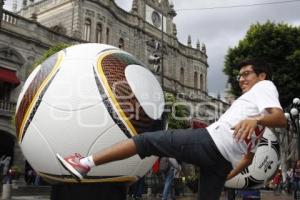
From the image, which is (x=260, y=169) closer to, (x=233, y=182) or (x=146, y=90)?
(x=233, y=182)

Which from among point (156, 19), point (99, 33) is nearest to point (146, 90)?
point (99, 33)

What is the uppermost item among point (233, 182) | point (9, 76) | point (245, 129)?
point (9, 76)

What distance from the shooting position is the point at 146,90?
17.1ft

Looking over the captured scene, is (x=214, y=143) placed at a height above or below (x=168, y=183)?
above

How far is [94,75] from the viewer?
496 cm

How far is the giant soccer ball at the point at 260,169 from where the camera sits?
27.5 feet

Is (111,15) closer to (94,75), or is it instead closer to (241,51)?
(241,51)

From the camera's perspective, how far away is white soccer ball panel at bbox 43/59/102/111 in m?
4.76

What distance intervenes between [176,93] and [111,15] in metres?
9.09

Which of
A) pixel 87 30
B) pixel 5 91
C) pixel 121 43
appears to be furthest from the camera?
pixel 121 43

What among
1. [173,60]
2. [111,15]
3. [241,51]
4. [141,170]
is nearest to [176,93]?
[173,60]

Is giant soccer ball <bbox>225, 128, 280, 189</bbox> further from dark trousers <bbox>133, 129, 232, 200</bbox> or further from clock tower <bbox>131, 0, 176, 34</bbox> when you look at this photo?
clock tower <bbox>131, 0, 176, 34</bbox>

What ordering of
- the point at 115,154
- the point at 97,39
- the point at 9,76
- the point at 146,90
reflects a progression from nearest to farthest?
the point at 115,154 → the point at 146,90 → the point at 9,76 → the point at 97,39

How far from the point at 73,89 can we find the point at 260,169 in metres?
4.95
